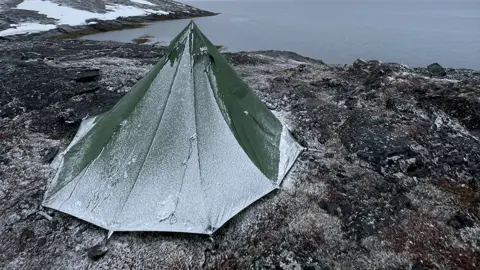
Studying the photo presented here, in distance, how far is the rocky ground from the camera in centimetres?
587

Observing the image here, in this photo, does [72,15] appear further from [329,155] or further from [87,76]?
[329,155]

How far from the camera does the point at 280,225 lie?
6.50 meters

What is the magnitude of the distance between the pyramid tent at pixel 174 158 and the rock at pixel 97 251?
0.36 meters

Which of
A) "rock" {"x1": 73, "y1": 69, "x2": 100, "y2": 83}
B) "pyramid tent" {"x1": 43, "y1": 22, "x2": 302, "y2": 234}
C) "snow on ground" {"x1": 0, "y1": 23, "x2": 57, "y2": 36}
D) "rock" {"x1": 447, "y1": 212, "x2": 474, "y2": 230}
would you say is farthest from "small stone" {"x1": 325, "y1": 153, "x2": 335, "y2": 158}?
"snow on ground" {"x1": 0, "y1": 23, "x2": 57, "y2": 36}

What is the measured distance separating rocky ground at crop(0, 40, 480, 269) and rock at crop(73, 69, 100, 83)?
1.6 inches

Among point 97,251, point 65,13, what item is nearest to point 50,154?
point 97,251

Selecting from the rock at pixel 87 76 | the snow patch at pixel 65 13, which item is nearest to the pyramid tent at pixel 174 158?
the rock at pixel 87 76

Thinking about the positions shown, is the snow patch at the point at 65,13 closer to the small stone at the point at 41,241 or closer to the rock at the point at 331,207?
the small stone at the point at 41,241

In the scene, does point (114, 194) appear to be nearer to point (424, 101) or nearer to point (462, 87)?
point (424, 101)

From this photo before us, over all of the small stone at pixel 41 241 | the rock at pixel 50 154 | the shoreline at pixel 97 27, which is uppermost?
the rock at pixel 50 154

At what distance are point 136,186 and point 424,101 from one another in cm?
1025

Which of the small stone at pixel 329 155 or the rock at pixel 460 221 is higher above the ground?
the rock at pixel 460 221

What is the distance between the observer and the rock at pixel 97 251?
5777 millimetres

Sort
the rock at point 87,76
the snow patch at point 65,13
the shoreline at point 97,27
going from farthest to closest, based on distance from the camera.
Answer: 1. the snow patch at point 65,13
2. the shoreline at point 97,27
3. the rock at point 87,76
